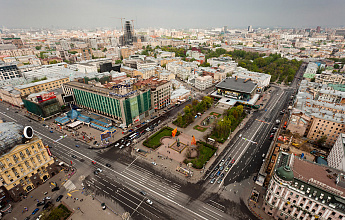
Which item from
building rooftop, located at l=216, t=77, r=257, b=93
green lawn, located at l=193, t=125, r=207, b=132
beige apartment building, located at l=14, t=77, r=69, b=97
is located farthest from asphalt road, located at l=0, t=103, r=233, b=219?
building rooftop, located at l=216, t=77, r=257, b=93

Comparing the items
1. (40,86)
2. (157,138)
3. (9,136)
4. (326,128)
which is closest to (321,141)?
(326,128)

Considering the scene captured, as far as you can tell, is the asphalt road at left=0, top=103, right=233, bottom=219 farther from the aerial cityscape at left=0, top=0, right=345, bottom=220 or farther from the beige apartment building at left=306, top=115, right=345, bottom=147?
the beige apartment building at left=306, top=115, right=345, bottom=147

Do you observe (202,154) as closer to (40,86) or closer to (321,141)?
(321,141)

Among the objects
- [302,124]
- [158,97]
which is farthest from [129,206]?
[302,124]

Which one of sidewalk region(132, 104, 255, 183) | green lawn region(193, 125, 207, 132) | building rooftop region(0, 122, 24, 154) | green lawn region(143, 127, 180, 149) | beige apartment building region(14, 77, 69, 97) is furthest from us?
beige apartment building region(14, 77, 69, 97)

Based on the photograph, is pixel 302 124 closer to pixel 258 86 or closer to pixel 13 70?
pixel 258 86

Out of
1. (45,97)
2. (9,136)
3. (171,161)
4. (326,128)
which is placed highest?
(9,136)

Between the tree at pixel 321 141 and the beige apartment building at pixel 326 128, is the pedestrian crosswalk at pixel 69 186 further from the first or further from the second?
the beige apartment building at pixel 326 128
